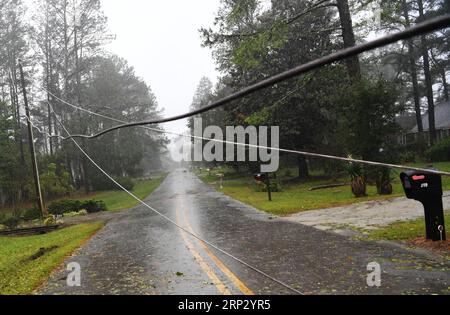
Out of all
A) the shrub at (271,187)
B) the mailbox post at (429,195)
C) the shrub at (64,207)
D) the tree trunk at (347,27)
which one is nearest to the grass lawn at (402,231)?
the mailbox post at (429,195)

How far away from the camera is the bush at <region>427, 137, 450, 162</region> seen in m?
31.0

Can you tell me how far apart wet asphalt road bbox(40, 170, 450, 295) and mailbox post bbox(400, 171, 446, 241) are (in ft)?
2.69

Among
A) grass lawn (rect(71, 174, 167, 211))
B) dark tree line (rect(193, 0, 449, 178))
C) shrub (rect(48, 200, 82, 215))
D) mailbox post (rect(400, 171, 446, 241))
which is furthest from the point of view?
grass lawn (rect(71, 174, 167, 211))

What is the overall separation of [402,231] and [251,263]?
396cm

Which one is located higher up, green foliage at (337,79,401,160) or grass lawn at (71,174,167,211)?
green foliage at (337,79,401,160)

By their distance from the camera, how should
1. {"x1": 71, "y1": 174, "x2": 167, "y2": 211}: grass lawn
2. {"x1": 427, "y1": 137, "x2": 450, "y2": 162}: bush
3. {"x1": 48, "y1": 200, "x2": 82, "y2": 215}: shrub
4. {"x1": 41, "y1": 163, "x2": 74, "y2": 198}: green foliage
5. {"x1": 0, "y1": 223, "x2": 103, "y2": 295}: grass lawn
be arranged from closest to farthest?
{"x1": 0, "y1": 223, "x2": 103, "y2": 295}: grass lawn → {"x1": 48, "y1": 200, "x2": 82, "y2": 215}: shrub → {"x1": 71, "y1": 174, "x2": 167, "y2": 211}: grass lawn → {"x1": 41, "y1": 163, "x2": 74, "y2": 198}: green foliage → {"x1": 427, "y1": 137, "x2": 450, "y2": 162}: bush

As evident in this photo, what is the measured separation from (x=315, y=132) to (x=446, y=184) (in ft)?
40.4

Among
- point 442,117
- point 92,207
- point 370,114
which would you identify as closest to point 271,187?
point 370,114

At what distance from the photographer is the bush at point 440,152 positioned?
3100cm

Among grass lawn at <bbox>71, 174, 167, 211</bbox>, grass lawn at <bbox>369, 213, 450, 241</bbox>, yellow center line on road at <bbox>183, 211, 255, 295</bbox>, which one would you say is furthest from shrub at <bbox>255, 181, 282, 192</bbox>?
yellow center line on road at <bbox>183, 211, 255, 295</bbox>

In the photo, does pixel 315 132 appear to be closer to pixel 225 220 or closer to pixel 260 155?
pixel 260 155

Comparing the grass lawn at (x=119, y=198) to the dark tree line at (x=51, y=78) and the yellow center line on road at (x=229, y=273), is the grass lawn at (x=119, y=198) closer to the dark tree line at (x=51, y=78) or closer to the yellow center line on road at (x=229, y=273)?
the dark tree line at (x=51, y=78)

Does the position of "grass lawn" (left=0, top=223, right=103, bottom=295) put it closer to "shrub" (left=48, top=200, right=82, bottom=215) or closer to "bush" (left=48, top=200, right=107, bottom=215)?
"bush" (left=48, top=200, right=107, bottom=215)

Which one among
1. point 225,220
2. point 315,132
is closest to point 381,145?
point 225,220
